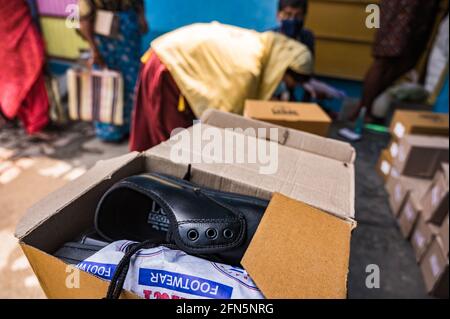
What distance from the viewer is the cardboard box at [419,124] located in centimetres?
163

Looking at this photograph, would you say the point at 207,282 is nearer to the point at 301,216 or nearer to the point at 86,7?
the point at 301,216

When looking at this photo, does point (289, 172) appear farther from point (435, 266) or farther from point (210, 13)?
point (210, 13)

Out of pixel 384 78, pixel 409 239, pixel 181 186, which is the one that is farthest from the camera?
pixel 384 78

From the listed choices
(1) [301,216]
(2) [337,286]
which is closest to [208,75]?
(1) [301,216]

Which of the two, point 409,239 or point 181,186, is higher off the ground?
point 181,186

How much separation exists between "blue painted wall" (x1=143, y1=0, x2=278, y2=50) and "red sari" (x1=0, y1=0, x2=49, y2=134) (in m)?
0.83

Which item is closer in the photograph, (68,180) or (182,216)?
(182,216)

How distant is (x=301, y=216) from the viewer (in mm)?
458

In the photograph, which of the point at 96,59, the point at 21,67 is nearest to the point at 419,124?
the point at 96,59

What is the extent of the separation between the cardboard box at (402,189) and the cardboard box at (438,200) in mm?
126

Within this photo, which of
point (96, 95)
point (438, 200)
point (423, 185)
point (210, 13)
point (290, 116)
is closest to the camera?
point (290, 116)

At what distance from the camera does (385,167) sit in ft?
5.96

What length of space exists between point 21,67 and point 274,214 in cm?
223

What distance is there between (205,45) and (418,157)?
1.23 meters
